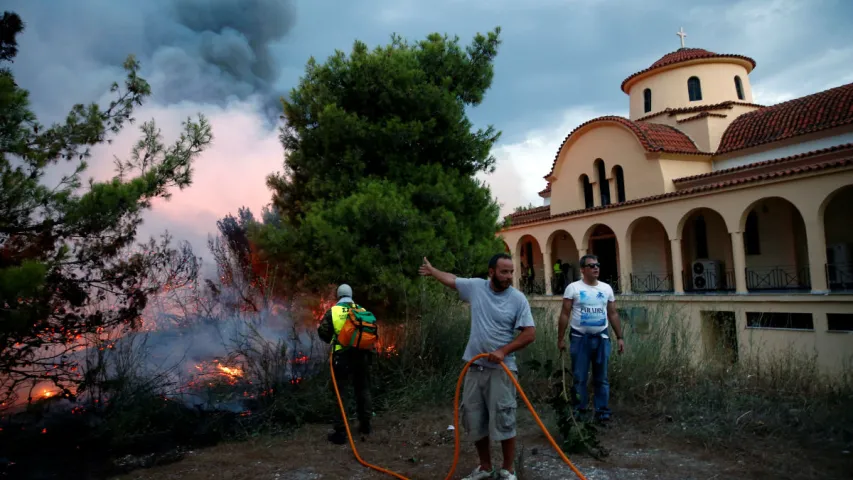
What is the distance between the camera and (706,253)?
1938cm

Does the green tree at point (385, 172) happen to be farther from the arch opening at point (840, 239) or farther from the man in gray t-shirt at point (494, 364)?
the arch opening at point (840, 239)

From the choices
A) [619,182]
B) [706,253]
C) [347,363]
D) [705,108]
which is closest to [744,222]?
[706,253]

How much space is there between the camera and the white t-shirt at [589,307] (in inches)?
227

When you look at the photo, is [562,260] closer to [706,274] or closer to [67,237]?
[706,274]

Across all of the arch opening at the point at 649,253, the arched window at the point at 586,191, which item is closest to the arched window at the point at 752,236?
the arch opening at the point at 649,253

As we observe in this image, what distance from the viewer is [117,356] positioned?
6.99 meters

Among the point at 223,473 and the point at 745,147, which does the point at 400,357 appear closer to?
the point at 223,473

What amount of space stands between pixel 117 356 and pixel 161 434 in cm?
118

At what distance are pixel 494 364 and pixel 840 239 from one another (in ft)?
54.3

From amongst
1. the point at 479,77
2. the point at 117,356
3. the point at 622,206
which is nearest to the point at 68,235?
the point at 117,356

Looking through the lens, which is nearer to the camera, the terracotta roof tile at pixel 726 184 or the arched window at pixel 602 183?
the terracotta roof tile at pixel 726 184

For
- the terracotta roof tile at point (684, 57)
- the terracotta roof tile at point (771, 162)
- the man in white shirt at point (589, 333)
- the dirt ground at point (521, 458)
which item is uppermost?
the terracotta roof tile at point (684, 57)

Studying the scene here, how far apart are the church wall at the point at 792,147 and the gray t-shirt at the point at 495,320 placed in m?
16.0

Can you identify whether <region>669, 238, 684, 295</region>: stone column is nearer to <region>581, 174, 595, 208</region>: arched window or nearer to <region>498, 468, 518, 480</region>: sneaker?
<region>581, 174, 595, 208</region>: arched window
